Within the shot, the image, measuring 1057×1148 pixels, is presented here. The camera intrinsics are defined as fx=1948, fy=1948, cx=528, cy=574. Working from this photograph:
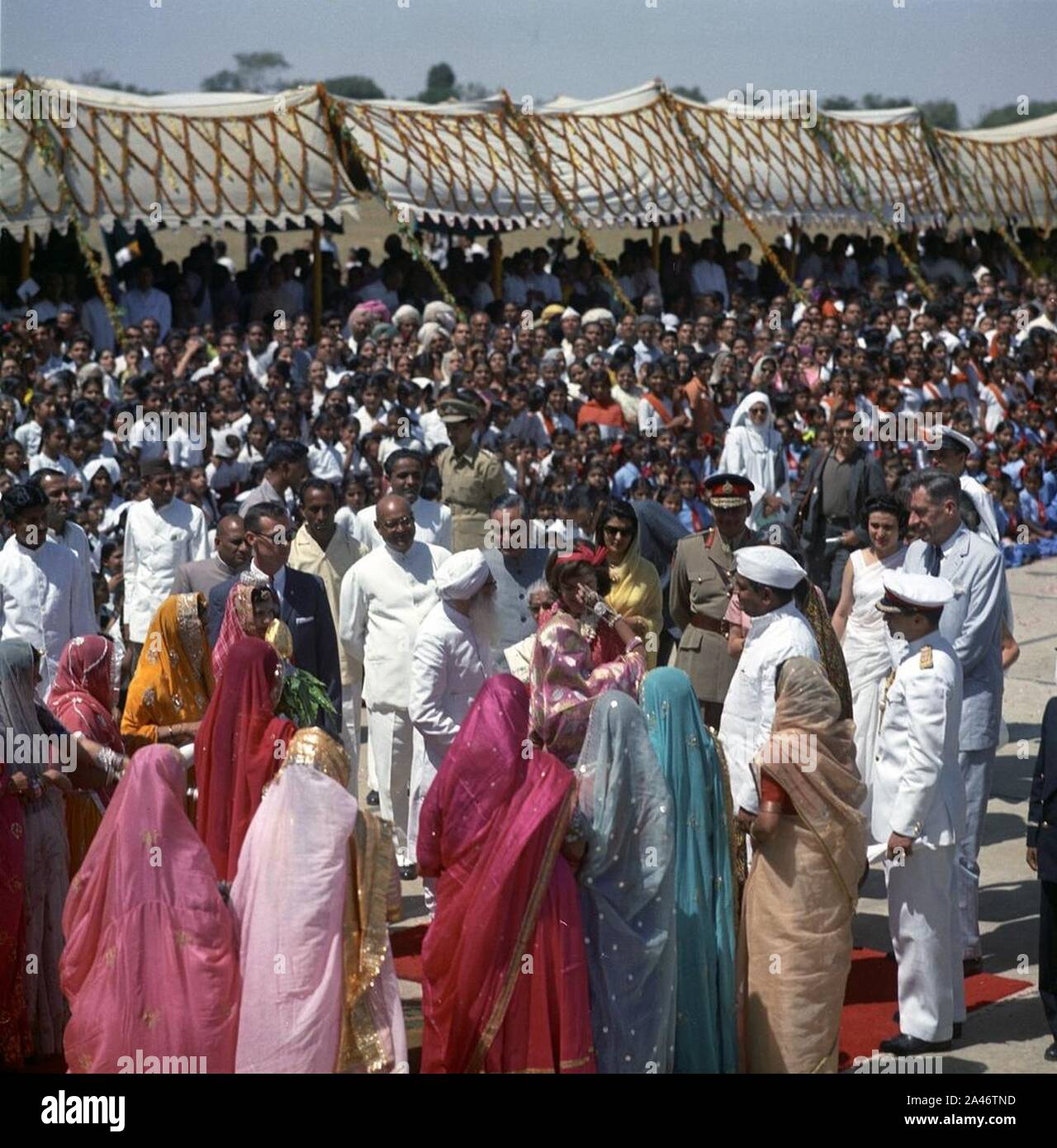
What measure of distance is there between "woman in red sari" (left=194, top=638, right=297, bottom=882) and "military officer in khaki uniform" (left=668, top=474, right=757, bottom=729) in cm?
248

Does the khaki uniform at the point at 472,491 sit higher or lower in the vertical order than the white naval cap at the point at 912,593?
higher

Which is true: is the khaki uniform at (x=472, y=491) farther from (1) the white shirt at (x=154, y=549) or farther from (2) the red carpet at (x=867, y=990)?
(2) the red carpet at (x=867, y=990)

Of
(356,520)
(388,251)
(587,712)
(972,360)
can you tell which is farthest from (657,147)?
(587,712)

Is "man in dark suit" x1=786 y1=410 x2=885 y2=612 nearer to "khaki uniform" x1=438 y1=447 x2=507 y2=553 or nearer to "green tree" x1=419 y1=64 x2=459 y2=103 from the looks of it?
"khaki uniform" x1=438 y1=447 x2=507 y2=553

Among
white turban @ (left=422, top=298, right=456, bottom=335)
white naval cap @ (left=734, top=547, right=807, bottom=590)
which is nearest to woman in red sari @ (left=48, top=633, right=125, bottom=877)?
white naval cap @ (left=734, top=547, right=807, bottom=590)

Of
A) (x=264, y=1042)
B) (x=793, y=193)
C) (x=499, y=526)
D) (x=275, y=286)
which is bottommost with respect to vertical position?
(x=264, y=1042)

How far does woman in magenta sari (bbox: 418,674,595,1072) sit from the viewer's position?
5773mm

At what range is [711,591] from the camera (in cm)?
852

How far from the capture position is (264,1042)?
554 centimetres

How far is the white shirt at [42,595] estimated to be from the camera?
30.8 ft

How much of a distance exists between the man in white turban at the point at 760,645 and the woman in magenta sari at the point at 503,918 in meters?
1.10

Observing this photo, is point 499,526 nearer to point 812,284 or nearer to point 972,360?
point 972,360

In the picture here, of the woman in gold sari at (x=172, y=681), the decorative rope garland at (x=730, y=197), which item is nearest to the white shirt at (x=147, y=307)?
the decorative rope garland at (x=730, y=197)
